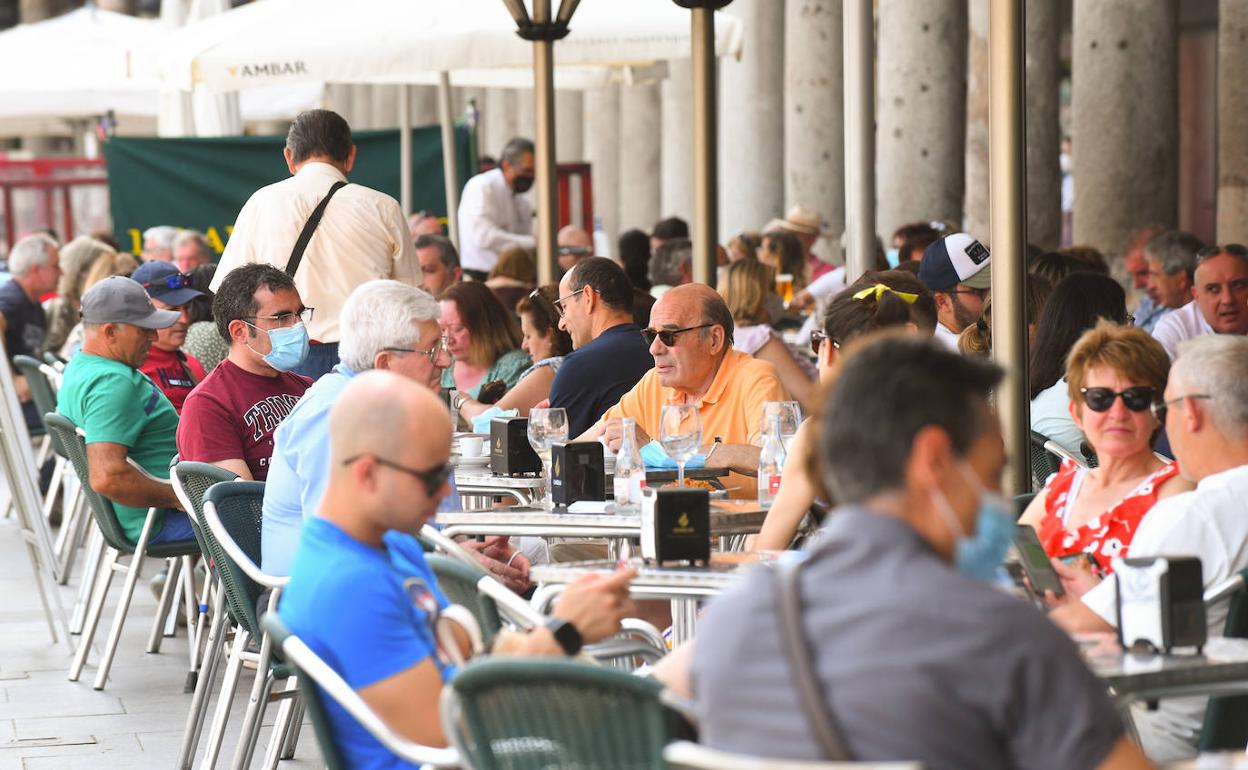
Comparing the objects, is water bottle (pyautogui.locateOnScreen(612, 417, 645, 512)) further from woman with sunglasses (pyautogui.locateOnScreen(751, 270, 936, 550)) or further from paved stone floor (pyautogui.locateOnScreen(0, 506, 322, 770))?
paved stone floor (pyautogui.locateOnScreen(0, 506, 322, 770))

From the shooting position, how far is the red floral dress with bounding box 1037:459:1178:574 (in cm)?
408

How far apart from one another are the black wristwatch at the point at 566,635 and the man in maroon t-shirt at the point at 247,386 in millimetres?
2722

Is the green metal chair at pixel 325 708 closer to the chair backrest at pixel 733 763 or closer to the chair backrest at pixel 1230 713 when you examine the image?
the chair backrest at pixel 733 763

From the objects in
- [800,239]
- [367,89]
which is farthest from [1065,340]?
[367,89]

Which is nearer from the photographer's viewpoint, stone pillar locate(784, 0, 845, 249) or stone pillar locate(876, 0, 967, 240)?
Answer: stone pillar locate(876, 0, 967, 240)

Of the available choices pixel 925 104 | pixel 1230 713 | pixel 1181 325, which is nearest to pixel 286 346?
pixel 1230 713

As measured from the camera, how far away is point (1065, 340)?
6.01 m

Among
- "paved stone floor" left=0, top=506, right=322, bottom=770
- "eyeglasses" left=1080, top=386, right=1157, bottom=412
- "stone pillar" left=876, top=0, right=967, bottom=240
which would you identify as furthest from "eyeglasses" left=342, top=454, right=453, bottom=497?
"stone pillar" left=876, top=0, right=967, bottom=240

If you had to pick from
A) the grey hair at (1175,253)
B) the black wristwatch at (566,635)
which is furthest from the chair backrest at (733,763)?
the grey hair at (1175,253)

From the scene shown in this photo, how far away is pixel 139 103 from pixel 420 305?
11.5 meters

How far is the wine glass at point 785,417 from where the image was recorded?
527 centimetres

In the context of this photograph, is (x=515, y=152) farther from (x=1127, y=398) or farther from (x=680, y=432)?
(x=1127, y=398)

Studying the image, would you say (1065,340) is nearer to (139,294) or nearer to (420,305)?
(420,305)

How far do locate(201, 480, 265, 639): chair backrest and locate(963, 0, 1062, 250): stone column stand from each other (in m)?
7.95
